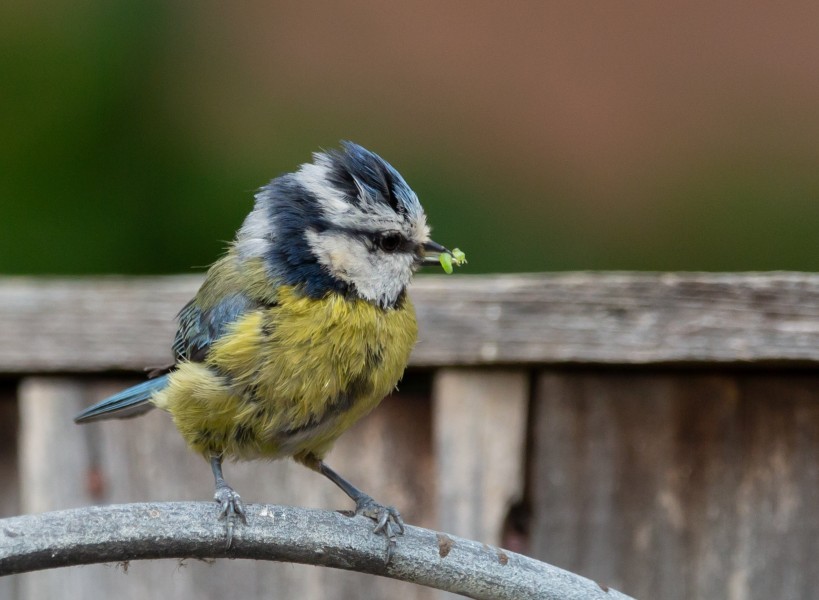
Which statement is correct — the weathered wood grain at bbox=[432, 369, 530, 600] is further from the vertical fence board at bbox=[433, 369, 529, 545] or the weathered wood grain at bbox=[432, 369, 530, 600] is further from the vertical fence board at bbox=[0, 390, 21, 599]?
the vertical fence board at bbox=[0, 390, 21, 599]

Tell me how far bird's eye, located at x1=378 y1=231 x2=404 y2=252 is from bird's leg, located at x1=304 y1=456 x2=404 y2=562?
41 centimetres

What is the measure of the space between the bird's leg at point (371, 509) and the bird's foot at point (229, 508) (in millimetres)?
193

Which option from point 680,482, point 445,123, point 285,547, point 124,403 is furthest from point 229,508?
point 445,123

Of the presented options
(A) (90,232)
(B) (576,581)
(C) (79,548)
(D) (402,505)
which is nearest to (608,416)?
(D) (402,505)

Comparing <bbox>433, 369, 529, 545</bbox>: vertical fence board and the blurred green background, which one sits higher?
the blurred green background

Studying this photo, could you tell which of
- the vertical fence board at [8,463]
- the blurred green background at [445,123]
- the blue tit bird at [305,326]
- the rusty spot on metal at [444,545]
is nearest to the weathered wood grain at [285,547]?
the rusty spot on metal at [444,545]

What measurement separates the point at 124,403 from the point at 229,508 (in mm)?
555

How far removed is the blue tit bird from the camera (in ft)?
6.25

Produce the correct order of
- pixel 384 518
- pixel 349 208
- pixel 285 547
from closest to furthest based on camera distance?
pixel 285 547 < pixel 384 518 < pixel 349 208

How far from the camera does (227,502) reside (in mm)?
1687

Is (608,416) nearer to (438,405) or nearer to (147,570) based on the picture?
(438,405)

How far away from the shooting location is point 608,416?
6.79 ft

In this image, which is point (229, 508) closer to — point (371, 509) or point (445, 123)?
point (371, 509)

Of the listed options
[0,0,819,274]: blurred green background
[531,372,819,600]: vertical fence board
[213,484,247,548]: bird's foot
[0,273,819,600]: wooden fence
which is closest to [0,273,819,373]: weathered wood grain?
[0,273,819,600]: wooden fence
